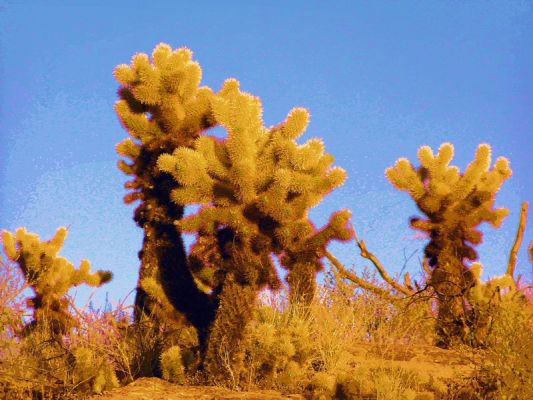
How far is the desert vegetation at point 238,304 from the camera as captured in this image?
6836 mm

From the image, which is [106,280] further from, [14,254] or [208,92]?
[208,92]

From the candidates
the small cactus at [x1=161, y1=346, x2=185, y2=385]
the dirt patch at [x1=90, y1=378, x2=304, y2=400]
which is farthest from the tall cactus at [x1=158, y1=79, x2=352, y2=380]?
the dirt patch at [x1=90, y1=378, x2=304, y2=400]

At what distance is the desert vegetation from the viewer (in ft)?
22.4

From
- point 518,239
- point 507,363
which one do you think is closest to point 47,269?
point 507,363

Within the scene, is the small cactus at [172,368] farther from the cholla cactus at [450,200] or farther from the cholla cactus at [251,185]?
the cholla cactus at [450,200]

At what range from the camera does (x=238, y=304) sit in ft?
24.7

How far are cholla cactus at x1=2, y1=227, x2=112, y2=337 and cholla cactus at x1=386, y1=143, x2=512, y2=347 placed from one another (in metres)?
5.67

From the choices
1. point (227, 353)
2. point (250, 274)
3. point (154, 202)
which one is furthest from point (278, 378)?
point (154, 202)

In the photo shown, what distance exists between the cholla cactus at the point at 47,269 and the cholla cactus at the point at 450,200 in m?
5.67

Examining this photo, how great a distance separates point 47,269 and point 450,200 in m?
6.85

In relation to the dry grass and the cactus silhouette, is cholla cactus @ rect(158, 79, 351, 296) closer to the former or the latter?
the cactus silhouette

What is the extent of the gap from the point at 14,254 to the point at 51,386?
566 centimetres

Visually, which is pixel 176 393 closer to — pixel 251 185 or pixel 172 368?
pixel 172 368

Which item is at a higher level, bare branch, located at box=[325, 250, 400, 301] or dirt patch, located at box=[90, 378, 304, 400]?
bare branch, located at box=[325, 250, 400, 301]
